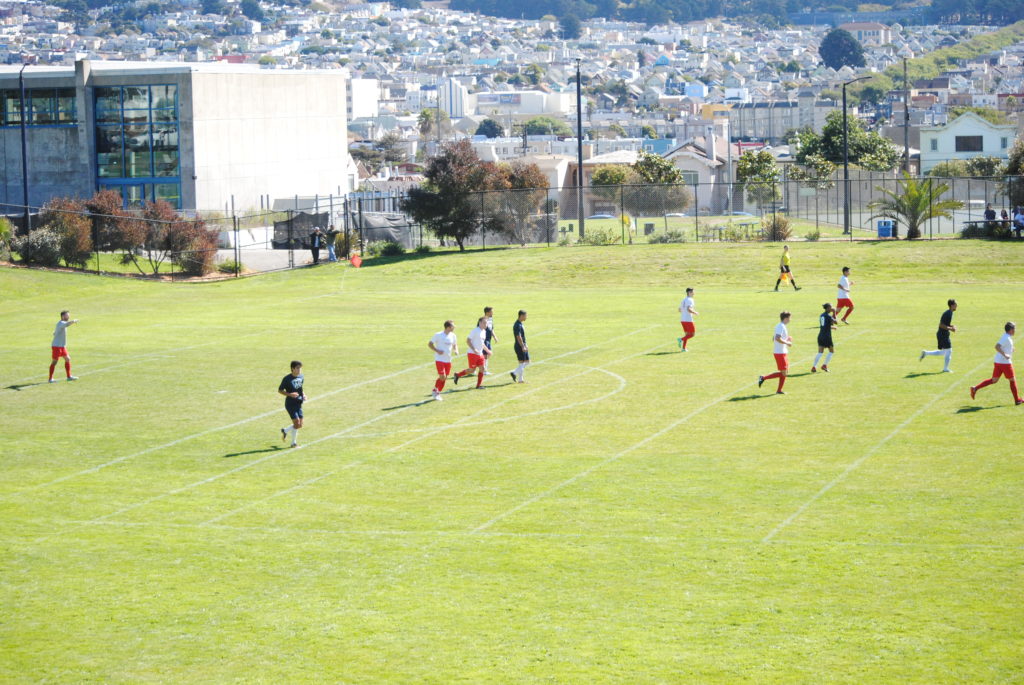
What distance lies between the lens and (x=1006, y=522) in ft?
67.9

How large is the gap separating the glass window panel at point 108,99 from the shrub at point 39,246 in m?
21.9

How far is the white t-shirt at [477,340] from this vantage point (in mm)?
32031

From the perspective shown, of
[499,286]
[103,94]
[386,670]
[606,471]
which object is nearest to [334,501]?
[606,471]

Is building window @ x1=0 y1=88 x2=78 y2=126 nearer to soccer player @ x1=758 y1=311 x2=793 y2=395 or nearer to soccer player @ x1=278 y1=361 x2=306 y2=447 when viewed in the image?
soccer player @ x1=278 y1=361 x2=306 y2=447

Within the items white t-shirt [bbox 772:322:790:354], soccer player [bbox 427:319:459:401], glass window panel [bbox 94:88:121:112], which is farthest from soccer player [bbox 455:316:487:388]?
glass window panel [bbox 94:88:121:112]

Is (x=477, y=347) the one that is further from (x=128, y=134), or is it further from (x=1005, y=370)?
(x=128, y=134)

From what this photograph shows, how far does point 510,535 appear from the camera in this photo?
20953mm

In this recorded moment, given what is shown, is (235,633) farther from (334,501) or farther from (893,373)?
(893,373)

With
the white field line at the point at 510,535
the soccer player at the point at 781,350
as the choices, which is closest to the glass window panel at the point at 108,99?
the soccer player at the point at 781,350

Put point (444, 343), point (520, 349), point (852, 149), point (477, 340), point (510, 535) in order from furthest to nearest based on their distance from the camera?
point (852, 149) → point (520, 349) → point (477, 340) → point (444, 343) → point (510, 535)

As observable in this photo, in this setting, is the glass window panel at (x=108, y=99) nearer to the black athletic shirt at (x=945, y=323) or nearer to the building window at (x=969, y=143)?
the black athletic shirt at (x=945, y=323)

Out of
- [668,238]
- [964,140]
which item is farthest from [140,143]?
[964,140]

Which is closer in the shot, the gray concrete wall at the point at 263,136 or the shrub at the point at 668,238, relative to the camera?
the shrub at the point at 668,238

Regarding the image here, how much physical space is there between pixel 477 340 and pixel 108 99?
58.0 meters
